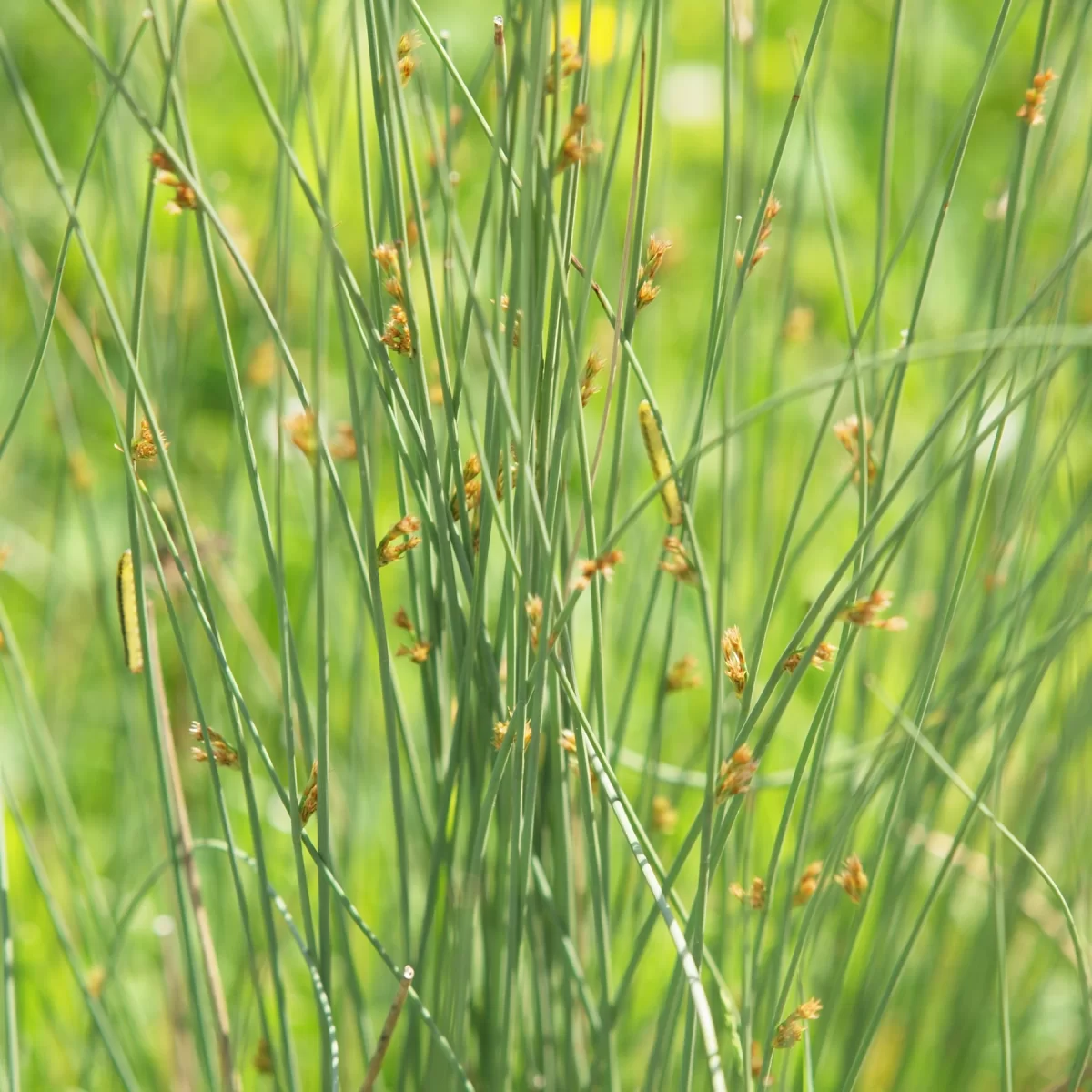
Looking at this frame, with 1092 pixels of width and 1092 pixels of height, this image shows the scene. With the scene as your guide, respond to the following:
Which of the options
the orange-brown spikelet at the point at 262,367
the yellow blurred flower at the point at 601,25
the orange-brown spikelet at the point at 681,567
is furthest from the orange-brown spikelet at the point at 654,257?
the yellow blurred flower at the point at 601,25

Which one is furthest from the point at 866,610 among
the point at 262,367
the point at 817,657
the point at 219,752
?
the point at 262,367

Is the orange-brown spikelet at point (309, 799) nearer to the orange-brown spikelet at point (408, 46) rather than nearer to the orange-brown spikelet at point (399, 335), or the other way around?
the orange-brown spikelet at point (399, 335)

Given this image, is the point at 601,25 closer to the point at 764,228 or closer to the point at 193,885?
the point at 764,228

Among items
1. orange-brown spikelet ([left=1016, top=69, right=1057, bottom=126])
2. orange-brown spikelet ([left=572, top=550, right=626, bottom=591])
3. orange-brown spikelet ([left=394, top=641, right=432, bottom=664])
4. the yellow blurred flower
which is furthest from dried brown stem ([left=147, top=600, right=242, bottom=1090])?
the yellow blurred flower

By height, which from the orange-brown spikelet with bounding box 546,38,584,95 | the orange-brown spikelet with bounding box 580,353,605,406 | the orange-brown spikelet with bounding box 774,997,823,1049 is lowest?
the orange-brown spikelet with bounding box 774,997,823,1049

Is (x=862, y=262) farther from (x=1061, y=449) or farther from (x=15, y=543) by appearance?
(x=15, y=543)

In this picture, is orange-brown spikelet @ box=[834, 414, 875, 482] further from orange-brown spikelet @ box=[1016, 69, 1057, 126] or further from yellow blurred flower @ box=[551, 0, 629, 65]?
yellow blurred flower @ box=[551, 0, 629, 65]
